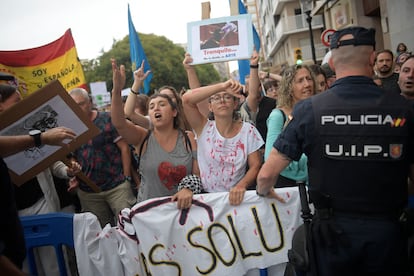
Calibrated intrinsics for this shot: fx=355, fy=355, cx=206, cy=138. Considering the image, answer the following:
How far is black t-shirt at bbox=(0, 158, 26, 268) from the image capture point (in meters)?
1.70

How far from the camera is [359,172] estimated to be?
194 cm

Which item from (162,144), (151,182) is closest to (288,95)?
(162,144)

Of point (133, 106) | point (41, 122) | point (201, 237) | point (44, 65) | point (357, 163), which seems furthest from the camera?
point (44, 65)

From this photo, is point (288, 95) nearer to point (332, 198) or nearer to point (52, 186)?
point (332, 198)

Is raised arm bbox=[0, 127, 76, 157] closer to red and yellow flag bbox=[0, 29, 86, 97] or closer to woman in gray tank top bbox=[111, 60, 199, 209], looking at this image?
woman in gray tank top bbox=[111, 60, 199, 209]

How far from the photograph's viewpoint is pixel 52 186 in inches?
137

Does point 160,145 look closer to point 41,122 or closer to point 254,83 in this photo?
point 41,122

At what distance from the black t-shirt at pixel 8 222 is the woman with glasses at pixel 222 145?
5.17 feet

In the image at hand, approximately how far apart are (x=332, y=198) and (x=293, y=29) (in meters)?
37.1

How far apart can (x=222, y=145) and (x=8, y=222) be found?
1722 mm

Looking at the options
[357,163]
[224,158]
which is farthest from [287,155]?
[224,158]

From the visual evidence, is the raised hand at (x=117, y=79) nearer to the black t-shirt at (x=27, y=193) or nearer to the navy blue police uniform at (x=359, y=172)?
the black t-shirt at (x=27, y=193)

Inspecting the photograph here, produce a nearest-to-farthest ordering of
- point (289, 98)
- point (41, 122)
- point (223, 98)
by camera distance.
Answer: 1. point (41, 122)
2. point (223, 98)
3. point (289, 98)

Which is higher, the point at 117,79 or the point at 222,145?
the point at 117,79
